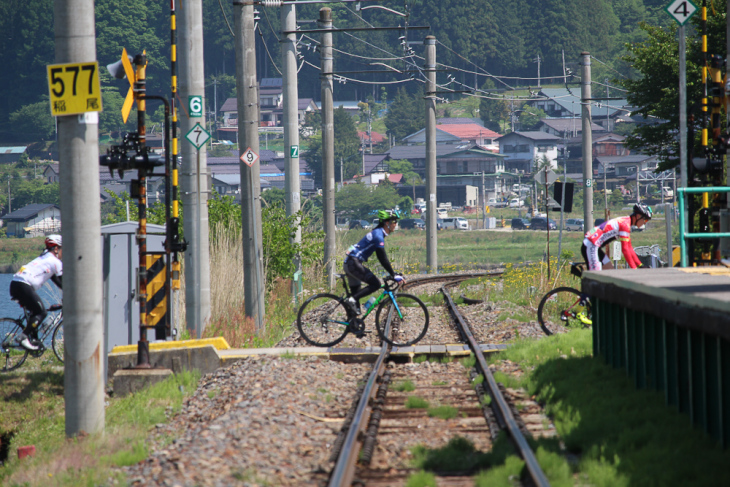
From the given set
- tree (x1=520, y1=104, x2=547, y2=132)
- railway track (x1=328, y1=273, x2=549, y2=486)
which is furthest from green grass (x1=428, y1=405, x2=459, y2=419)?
tree (x1=520, y1=104, x2=547, y2=132)

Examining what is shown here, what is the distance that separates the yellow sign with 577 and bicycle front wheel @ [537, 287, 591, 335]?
7.16 metres

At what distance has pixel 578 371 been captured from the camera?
8.68 meters

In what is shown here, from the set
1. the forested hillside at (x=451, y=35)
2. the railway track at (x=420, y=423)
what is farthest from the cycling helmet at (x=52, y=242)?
the forested hillside at (x=451, y=35)

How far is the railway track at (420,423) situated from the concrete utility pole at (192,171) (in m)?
3.55

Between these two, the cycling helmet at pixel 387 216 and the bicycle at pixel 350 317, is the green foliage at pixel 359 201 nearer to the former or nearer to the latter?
the bicycle at pixel 350 317

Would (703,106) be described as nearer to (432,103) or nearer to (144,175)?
(144,175)

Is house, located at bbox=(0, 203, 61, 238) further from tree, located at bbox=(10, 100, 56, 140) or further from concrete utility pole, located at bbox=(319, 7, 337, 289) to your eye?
concrete utility pole, located at bbox=(319, 7, 337, 289)

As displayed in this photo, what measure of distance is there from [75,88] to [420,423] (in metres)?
4.39

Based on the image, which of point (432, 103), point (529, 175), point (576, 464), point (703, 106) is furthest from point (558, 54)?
point (576, 464)

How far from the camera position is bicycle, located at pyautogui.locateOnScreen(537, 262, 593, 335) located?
1212 cm

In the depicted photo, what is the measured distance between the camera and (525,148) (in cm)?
11194

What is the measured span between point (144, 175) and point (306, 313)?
343 cm

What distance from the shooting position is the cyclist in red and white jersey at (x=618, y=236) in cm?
1092

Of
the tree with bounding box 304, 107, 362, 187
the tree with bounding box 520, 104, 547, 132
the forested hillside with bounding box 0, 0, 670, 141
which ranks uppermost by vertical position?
the forested hillside with bounding box 0, 0, 670, 141
